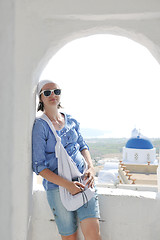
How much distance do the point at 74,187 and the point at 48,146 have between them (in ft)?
1.16

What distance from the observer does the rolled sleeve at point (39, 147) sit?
1.90 meters

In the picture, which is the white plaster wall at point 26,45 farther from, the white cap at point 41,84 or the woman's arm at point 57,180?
the woman's arm at point 57,180

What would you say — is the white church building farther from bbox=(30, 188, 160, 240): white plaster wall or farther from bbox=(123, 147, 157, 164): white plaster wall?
bbox=(30, 188, 160, 240): white plaster wall

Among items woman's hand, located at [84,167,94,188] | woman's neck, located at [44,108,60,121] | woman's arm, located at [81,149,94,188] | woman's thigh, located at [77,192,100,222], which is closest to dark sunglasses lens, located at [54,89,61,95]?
woman's neck, located at [44,108,60,121]

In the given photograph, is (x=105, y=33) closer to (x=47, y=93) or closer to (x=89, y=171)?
(x=47, y=93)

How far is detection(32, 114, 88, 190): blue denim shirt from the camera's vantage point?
1.92 m

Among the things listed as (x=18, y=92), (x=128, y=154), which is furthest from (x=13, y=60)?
(x=128, y=154)

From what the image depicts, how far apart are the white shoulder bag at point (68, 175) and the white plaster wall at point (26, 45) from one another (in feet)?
0.82

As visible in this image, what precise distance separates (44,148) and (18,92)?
0.46 metres

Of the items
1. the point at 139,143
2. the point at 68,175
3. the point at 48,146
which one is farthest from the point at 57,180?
the point at 139,143

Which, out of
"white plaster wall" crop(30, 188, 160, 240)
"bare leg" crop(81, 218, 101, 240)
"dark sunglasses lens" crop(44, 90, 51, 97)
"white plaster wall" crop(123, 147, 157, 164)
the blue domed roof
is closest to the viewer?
"bare leg" crop(81, 218, 101, 240)

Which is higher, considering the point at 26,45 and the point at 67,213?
the point at 26,45

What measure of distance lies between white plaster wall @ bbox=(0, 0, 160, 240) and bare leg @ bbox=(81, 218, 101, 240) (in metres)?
0.46

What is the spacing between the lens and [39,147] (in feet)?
6.27
